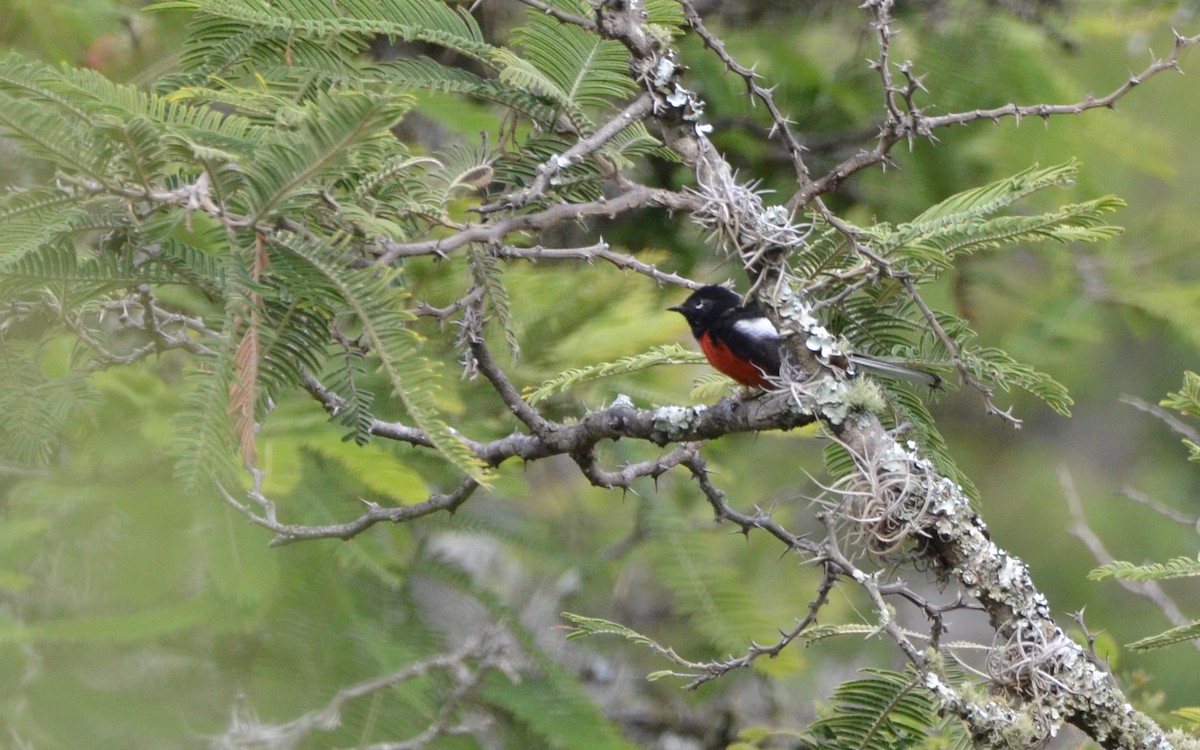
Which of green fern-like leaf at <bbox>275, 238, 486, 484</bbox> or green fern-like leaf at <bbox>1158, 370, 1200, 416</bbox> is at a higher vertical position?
green fern-like leaf at <bbox>1158, 370, 1200, 416</bbox>

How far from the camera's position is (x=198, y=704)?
14.1 feet

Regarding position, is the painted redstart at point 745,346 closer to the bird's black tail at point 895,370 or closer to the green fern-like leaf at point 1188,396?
the bird's black tail at point 895,370

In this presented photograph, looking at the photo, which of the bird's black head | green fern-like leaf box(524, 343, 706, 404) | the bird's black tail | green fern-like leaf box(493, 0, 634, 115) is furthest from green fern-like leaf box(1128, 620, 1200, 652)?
green fern-like leaf box(493, 0, 634, 115)

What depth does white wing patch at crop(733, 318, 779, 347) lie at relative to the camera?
2879 mm

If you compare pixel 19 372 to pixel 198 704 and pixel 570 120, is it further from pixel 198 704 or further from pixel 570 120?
pixel 198 704

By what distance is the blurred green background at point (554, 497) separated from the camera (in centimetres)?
361

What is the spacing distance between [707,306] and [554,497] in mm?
4030

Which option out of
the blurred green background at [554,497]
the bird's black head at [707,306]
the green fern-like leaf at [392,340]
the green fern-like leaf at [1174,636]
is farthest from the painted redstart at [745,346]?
the green fern-like leaf at [392,340]

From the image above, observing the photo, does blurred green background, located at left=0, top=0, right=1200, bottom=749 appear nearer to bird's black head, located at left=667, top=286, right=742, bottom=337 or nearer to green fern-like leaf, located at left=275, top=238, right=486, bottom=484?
bird's black head, located at left=667, top=286, right=742, bottom=337

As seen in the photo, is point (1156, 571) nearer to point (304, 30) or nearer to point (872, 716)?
point (872, 716)

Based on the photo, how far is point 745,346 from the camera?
118 inches

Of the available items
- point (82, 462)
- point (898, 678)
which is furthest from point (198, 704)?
point (898, 678)

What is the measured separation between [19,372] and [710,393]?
1.71m

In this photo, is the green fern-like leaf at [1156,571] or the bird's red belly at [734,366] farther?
the bird's red belly at [734,366]
